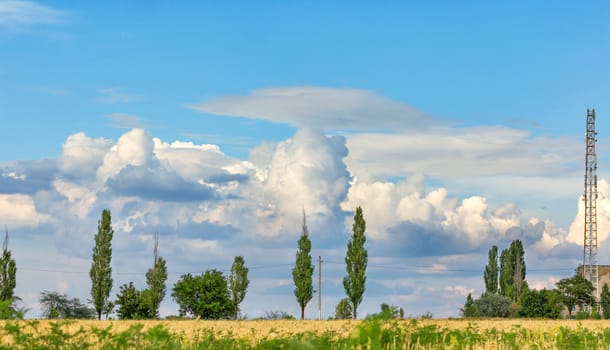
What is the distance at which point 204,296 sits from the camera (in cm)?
7744

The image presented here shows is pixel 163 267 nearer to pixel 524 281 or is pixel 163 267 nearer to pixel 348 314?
pixel 348 314

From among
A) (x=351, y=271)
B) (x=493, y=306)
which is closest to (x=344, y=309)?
(x=351, y=271)

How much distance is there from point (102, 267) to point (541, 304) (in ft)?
148

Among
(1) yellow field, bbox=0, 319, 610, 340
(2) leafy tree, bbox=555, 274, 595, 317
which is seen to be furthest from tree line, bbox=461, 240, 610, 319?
(1) yellow field, bbox=0, 319, 610, 340

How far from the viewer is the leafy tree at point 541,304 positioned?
276ft

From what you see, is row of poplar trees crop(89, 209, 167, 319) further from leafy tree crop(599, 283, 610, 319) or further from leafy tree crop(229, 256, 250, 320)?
leafy tree crop(599, 283, 610, 319)

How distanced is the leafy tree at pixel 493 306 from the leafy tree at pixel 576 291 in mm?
5994

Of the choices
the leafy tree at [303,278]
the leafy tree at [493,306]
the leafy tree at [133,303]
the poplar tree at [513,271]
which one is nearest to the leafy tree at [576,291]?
the leafy tree at [493,306]

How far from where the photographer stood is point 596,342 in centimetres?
2280

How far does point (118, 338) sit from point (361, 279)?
226ft

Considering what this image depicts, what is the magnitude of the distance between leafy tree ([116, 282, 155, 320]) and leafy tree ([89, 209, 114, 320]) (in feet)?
4.76

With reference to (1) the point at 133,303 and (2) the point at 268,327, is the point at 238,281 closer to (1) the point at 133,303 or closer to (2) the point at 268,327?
(1) the point at 133,303

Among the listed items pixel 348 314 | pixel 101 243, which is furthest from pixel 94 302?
pixel 348 314

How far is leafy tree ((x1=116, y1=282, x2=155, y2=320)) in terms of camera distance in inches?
3115
